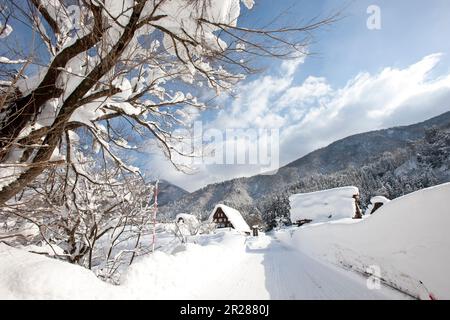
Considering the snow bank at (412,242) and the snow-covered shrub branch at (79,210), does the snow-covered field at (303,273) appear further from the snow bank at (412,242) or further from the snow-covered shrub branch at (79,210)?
the snow-covered shrub branch at (79,210)

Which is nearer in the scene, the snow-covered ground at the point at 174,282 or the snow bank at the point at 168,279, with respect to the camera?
the snow-covered ground at the point at 174,282

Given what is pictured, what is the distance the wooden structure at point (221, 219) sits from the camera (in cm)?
4616

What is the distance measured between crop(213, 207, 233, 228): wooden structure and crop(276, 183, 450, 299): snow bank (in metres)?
40.4

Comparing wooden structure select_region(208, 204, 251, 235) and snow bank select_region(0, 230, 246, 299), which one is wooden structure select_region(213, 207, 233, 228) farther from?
snow bank select_region(0, 230, 246, 299)

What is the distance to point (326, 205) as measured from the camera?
33938 mm

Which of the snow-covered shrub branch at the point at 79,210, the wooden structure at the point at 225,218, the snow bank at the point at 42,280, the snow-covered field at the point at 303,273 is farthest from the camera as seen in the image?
the wooden structure at the point at 225,218

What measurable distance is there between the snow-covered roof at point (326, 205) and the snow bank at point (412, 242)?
28180mm

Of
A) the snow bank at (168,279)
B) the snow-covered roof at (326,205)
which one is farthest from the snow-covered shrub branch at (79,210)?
the snow-covered roof at (326,205)

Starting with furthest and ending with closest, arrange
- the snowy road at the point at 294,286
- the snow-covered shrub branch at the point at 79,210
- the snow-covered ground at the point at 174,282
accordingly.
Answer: the snowy road at the point at 294,286 → the snow-covered shrub branch at the point at 79,210 → the snow-covered ground at the point at 174,282

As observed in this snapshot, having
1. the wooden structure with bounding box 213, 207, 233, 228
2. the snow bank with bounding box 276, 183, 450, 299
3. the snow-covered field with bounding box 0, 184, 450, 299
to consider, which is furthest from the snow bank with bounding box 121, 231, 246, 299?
the wooden structure with bounding box 213, 207, 233, 228

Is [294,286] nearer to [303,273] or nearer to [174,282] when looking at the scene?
[303,273]
